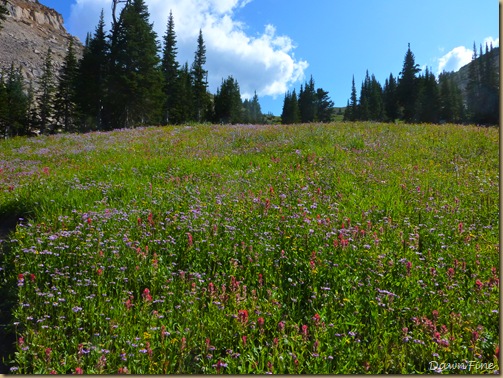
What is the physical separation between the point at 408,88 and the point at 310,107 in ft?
123

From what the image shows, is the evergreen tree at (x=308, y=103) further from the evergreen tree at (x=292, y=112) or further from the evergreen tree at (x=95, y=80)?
the evergreen tree at (x=95, y=80)

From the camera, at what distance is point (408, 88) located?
2783 inches

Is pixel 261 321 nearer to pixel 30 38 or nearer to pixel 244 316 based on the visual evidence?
pixel 244 316

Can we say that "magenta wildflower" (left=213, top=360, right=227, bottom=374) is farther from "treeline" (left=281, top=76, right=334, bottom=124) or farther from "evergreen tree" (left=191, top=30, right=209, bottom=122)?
"treeline" (left=281, top=76, right=334, bottom=124)

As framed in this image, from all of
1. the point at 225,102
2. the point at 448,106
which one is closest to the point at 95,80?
the point at 225,102

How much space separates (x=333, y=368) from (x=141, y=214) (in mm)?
4568

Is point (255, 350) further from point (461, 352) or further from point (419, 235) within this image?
point (419, 235)

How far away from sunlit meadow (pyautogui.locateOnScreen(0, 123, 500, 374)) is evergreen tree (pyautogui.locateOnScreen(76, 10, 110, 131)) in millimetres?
38432

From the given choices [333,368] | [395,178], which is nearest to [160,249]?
[333,368]

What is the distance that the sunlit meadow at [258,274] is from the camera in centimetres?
323

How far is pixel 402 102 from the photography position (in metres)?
72.2

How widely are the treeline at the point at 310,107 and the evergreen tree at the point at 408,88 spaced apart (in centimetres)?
2802

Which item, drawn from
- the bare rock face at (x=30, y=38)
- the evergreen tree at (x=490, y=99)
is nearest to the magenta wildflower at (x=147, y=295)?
the evergreen tree at (x=490, y=99)

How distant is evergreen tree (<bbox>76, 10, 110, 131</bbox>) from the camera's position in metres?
42.8
